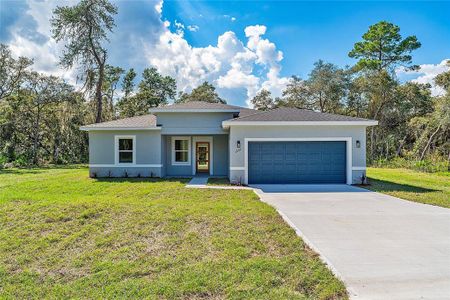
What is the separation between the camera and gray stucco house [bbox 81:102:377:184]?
12.7 meters

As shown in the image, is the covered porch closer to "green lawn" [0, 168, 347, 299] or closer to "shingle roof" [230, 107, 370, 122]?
"shingle roof" [230, 107, 370, 122]

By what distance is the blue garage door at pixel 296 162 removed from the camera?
12.9 metres

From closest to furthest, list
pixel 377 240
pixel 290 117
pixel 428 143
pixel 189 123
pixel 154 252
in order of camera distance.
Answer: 1. pixel 154 252
2. pixel 377 240
3. pixel 290 117
4. pixel 189 123
5. pixel 428 143

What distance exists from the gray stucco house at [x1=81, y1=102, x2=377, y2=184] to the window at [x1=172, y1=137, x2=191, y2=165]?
551mm

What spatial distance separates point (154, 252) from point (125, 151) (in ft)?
35.7

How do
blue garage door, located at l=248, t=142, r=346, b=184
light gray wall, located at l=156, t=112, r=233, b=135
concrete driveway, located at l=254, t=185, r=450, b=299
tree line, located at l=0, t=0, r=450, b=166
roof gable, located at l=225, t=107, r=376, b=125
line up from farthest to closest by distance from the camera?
tree line, located at l=0, t=0, r=450, b=166 < light gray wall, located at l=156, t=112, r=233, b=135 < blue garage door, located at l=248, t=142, r=346, b=184 < roof gable, located at l=225, t=107, r=376, b=125 < concrete driveway, located at l=254, t=185, r=450, b=299

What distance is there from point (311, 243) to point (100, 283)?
3488mm

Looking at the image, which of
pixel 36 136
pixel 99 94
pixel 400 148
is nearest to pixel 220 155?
pixel 99 94

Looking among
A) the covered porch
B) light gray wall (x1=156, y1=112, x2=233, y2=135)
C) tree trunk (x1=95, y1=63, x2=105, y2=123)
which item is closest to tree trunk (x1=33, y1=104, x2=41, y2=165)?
tree trunk (x1=95, y1=63, x2=105, y2=123)

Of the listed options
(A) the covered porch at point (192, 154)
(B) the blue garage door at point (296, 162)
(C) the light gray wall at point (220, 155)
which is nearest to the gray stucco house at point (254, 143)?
(B) the blue garage door at point (296, 162)

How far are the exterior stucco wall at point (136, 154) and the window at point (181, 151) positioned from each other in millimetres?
1448

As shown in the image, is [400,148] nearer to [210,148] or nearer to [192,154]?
[210,148]

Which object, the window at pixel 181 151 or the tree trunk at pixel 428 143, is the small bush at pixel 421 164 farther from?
the window at pixel 181 151

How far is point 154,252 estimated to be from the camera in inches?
200
